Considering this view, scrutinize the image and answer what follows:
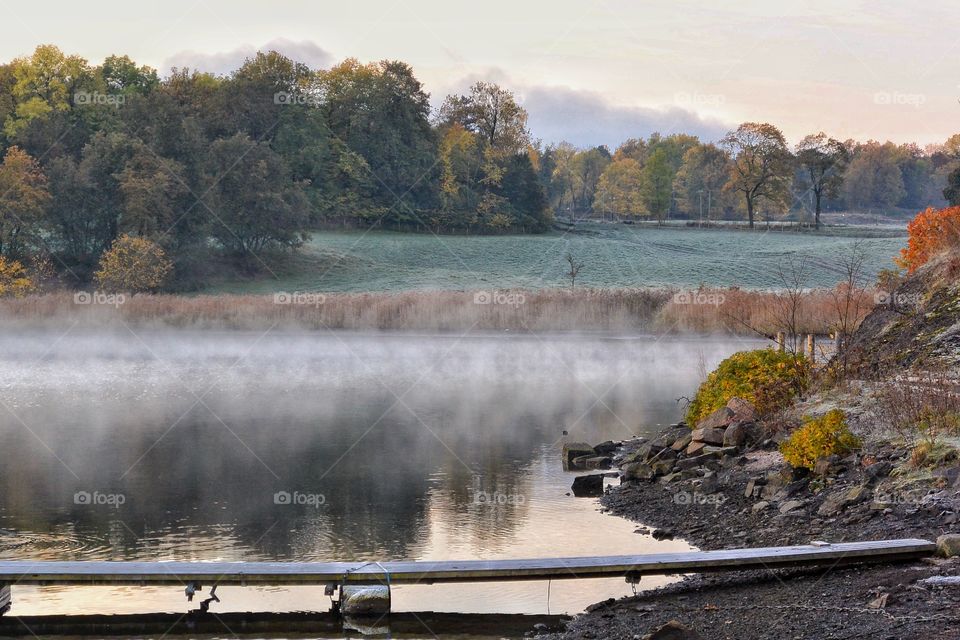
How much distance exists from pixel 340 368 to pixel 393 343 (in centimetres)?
772

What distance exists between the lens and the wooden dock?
1228 cm

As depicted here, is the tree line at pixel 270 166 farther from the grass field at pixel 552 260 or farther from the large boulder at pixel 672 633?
the large boulder at pixel 672 633

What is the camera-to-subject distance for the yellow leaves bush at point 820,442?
16672 mm

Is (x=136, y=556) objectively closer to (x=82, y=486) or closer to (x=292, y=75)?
(x=82, y=486)

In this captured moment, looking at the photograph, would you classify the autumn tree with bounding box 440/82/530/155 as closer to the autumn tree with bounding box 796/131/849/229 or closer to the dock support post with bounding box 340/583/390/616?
the autumn tree with bounding box 796/131/849/229

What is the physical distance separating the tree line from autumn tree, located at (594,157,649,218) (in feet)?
0.94

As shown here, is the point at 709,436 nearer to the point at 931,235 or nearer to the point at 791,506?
the point at 791,506

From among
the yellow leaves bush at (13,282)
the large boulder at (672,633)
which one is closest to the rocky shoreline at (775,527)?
the large boulder at (672,633)

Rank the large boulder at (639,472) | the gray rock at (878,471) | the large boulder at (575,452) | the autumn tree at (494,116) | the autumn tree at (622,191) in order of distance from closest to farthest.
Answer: the gray rock at (878,471) < the large boulder at (639,472) < the large boulder at (575,452) < the autumn tree at (494,116) < the autumn tree at (622,191)

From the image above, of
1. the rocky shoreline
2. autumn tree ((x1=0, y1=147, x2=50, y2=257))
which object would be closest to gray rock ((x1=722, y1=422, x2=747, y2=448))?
the rocky shoreline

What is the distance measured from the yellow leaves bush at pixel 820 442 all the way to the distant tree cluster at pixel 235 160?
5616cm

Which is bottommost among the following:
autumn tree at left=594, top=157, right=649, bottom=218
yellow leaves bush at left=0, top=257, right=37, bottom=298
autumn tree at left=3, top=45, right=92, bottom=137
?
yellow leaves bush at left=0, top=257, right=37, bottom=298

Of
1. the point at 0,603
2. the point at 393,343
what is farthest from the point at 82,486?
the point at 393,343

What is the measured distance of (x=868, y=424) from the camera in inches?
682
